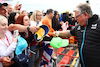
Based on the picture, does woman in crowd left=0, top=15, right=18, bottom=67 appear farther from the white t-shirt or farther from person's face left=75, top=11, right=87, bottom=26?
person's face left=75, top=11, right=87, bottom=26

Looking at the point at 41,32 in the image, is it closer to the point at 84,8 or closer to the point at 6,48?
the point at 6,48

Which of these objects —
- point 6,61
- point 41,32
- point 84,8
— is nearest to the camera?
point 6,61

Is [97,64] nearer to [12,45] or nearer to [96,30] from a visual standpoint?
[96,30]

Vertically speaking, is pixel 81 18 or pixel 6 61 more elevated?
pixel 81 18

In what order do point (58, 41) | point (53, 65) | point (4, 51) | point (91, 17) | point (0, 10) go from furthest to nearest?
1. point (53, 65)
2. point (58, 41)
3. point (0, 10)
4. point (91, 17)
5. point (4, 51)

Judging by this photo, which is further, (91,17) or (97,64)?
(91,17)

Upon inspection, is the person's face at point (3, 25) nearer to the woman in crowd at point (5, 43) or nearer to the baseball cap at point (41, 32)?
the woman in crowd at point (5, 43)

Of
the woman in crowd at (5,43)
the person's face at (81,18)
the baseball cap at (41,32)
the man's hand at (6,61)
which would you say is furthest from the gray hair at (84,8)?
the man's hand at (6,61)

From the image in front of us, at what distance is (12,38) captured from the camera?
1.40 meters

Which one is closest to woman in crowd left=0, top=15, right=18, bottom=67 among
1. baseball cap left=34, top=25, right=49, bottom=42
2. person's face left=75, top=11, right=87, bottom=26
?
baseball cap left=34, top=25, right=49, bottom=42

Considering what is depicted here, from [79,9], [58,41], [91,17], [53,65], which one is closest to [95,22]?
[91,17]

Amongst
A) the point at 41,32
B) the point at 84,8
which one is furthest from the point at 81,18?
the point at 41,32

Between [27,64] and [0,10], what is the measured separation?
1.04 m

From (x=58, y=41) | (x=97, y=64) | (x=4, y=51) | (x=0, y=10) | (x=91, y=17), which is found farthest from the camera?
(x=58, y=41)
